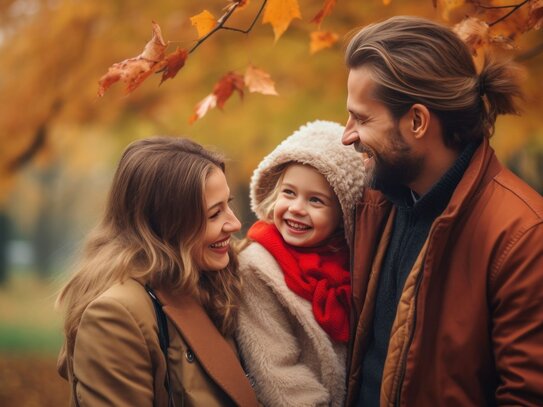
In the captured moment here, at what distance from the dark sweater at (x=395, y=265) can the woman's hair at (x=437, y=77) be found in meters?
0.15

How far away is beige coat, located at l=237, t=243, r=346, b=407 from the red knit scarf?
38 millimetres

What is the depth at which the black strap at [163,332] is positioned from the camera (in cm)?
255

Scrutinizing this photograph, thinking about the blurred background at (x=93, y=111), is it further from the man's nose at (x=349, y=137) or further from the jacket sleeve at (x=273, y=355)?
the jacket sleeve at (x=273, y=355)

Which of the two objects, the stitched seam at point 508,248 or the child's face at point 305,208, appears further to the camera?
the child's face at point 305,208

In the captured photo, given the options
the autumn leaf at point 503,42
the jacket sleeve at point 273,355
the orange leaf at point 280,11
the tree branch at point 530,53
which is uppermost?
Answer: the tree branch at point 530,53

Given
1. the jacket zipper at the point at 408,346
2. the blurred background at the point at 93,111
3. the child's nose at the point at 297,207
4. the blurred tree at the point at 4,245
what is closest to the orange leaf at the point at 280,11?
the child's nose at the point at 297,207

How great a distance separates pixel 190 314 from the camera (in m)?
2.70

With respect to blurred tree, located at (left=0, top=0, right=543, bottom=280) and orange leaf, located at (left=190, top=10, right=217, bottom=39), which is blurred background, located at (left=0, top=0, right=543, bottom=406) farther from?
orange leaf, located at (left=190, top=10, right=217, bottom=39)

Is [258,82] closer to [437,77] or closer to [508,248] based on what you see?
[437,77]

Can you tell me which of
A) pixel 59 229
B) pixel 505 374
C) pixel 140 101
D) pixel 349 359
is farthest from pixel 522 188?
pixel 59 229

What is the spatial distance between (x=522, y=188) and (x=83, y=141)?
4888mm

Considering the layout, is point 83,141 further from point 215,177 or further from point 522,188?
point 522,188

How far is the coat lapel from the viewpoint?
2.62 meters

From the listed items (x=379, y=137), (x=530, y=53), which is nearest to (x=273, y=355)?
(x=379, y=137)
